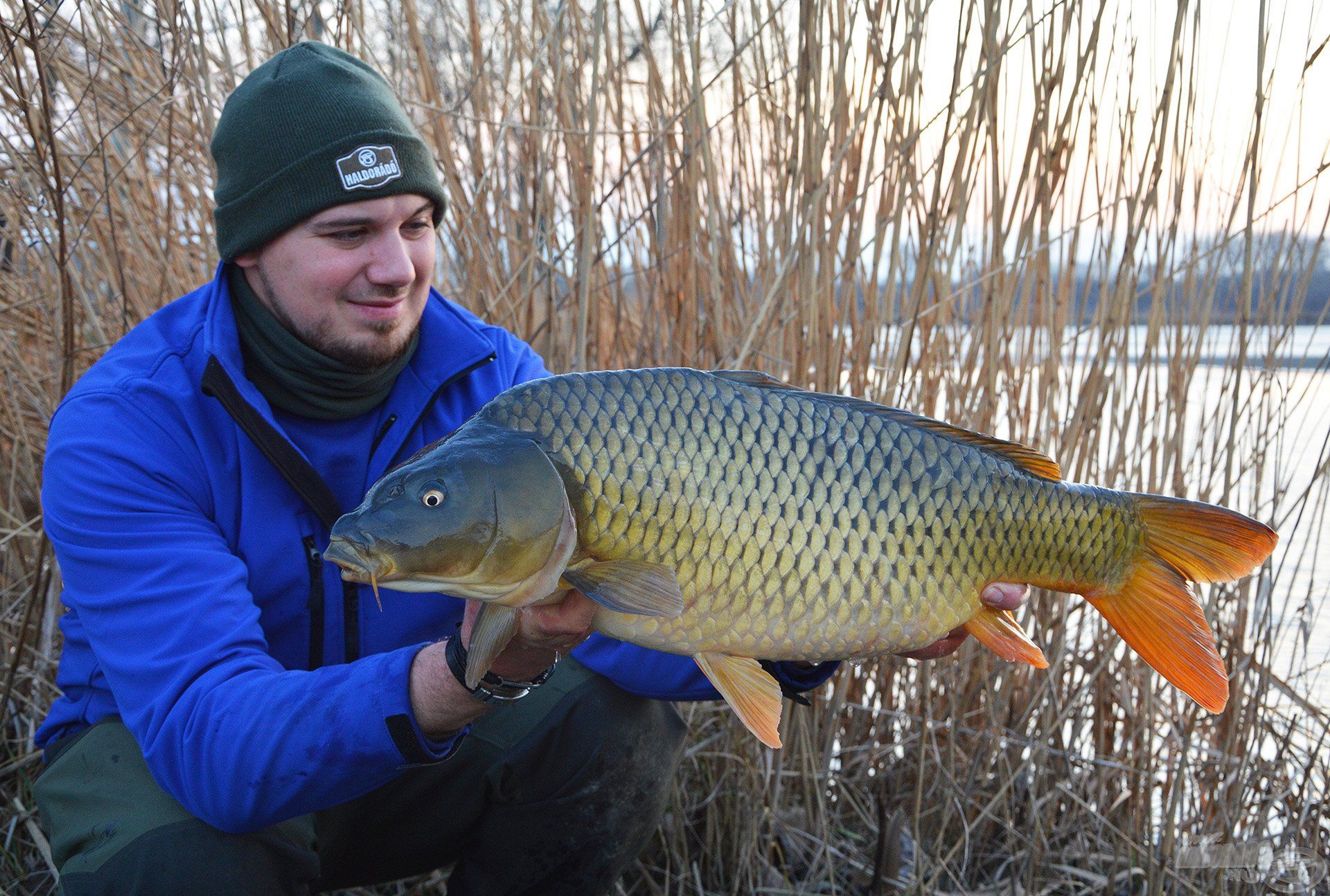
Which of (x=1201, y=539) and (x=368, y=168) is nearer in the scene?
(x=1201, y=539)

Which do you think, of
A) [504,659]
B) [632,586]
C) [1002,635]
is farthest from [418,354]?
[1002,635]

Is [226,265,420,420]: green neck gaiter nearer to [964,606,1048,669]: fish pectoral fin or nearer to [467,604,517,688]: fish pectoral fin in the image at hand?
[467,604,517,688]: fish pectoral fin

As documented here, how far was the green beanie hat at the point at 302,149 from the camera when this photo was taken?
5.02 feet

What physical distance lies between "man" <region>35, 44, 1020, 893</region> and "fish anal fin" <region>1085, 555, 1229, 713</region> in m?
0.14

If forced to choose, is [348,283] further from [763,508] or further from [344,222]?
[763,508]

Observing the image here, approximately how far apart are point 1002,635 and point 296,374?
0.98 meters

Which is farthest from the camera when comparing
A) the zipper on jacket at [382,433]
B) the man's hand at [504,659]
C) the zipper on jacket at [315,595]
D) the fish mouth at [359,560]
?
the zipper on jacket at [382,433]

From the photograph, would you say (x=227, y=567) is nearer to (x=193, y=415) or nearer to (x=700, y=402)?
(x=193, y=415)

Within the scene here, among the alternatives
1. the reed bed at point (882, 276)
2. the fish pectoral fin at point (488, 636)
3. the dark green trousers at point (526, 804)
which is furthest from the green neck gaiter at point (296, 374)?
the fish pectoral fin at point (488, 636)

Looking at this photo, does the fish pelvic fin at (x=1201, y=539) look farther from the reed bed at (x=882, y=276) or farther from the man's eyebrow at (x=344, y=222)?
the man's eyebrow at (x=344, y=222)

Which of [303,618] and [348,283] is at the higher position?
[348,283]
